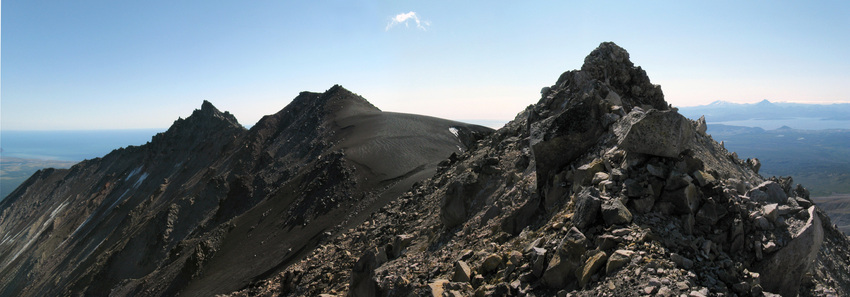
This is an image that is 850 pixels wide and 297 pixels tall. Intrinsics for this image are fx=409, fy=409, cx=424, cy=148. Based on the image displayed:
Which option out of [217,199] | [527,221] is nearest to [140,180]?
[217,199]

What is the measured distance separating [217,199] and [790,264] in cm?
4185

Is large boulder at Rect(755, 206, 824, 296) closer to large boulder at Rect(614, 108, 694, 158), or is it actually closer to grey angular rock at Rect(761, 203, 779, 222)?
grey angular rock at Rect(761, 203, 779, 222)

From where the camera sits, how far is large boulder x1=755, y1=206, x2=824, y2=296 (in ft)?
20.3

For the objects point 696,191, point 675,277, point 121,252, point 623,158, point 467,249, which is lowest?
point 121,252

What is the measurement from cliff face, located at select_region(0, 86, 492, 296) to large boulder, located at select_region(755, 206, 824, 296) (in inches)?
673

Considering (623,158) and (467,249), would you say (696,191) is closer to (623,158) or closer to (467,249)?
(623,158)

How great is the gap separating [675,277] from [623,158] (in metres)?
2.95

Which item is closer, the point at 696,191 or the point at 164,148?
the point at 696,191

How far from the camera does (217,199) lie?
39.3 meters

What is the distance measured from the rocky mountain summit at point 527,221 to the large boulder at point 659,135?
25 mm

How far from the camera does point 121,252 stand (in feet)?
118

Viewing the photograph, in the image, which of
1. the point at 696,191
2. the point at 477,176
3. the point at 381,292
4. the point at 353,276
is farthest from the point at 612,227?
the point at 353,276

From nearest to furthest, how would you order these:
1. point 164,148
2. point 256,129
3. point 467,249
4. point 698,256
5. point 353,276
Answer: point 698,256
point 467,249
point 353,276
point 256,129
point 164,148

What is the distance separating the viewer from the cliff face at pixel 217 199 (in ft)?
80.5
